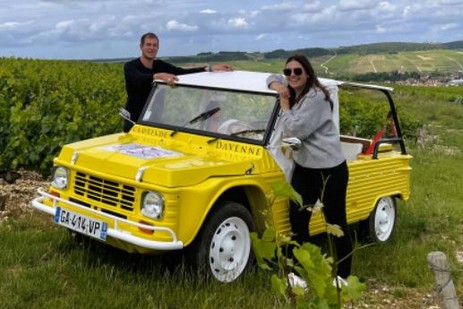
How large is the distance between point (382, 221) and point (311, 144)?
2.51 m

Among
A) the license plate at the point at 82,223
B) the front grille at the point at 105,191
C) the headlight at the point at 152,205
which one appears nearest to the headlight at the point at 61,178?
the front grille at the point at 105,191

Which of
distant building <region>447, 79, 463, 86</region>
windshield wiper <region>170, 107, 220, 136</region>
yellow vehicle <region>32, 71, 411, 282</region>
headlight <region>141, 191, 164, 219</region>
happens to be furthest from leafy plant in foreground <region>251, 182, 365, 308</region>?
distant building <region>447, 79, 463, 86</region>

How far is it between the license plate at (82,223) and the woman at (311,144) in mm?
1770

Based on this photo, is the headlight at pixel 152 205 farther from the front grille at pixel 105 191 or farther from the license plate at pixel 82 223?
the license plate at pixel 82 223

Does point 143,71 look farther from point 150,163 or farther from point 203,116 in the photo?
point 150,163

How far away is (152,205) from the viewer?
199 inches

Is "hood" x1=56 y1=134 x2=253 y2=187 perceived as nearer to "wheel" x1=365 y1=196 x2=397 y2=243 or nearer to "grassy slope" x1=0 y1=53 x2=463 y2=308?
"grassy slope" x1=0 y1=53 x2=463 y2=308

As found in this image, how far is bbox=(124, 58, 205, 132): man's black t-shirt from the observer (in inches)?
280

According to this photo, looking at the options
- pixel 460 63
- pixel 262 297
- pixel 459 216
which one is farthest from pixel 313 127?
pixel 460 63

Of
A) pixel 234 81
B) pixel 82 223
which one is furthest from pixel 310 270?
pixel 234 81

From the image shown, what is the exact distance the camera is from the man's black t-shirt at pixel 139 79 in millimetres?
7118

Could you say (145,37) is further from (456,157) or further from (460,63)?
(460,63)

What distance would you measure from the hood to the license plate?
40 centimetres

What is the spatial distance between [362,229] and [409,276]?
1.21 meters
